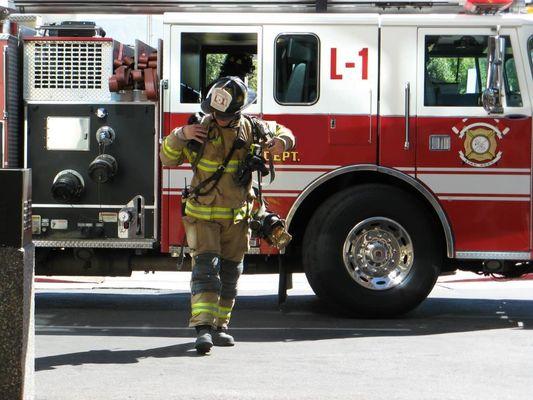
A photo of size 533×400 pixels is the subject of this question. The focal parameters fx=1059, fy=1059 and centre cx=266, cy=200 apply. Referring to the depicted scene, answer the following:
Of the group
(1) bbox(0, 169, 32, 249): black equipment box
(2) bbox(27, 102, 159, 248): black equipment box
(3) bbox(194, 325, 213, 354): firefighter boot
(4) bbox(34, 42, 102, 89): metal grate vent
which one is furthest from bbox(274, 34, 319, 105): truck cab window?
(1) bbox(0, 169, 32, 249): black equipment box

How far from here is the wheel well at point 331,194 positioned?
8742 millimetres

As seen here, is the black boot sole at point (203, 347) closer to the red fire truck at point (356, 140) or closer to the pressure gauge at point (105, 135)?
the red fire truck at point (356, 140)

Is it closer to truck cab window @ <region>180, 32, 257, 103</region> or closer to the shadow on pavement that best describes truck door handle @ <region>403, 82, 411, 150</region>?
truck cab window @ <region>180, 32, 257, 103</region>

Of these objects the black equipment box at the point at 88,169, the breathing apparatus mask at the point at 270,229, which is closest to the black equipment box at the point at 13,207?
the breathing apparatus mask at the point at 270,229

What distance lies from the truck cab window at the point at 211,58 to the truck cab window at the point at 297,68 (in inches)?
8.4

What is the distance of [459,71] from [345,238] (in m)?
1.68

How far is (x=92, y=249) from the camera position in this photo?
8.99 meters

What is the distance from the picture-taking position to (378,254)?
859 centimetres

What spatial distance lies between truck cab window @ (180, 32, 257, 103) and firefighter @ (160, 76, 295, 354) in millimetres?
1681

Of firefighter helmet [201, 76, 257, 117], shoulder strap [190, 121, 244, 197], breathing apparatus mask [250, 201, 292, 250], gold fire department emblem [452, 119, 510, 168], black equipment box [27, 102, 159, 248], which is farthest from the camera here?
black equipment box [27, 102, 159, 248]

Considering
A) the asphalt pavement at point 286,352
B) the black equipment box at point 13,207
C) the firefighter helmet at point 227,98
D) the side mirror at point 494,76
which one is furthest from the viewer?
the side mirror at point 494,76

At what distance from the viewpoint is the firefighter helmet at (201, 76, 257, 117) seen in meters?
6.86

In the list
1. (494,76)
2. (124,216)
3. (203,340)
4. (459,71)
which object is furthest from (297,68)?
(203,340)

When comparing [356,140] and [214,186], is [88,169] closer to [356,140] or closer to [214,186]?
[214,186]
